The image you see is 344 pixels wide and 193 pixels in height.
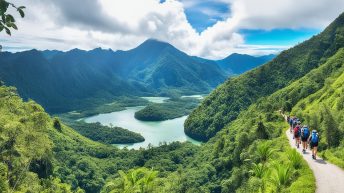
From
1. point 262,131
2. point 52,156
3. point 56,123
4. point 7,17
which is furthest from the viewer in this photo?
point 56,123

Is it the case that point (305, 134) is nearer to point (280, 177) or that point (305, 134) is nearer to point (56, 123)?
point (280, 177)

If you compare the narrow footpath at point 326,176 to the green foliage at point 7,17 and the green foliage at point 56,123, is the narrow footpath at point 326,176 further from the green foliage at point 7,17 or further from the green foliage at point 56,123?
the green foliage at point 56,123

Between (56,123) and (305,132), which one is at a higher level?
(305,132)

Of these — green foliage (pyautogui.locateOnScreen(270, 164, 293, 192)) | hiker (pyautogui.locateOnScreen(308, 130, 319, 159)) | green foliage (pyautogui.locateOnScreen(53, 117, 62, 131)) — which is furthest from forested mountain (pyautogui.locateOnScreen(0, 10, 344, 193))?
hiker (pyautogui.locateOnScreen(308, 130, 319, 159))

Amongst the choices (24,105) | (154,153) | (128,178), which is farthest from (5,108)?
→ (154,153)

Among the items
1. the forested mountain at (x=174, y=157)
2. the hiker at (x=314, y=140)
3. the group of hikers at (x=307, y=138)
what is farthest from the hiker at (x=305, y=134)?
the hiker at (x=314, y=140)

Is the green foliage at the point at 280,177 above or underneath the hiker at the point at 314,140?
underneath

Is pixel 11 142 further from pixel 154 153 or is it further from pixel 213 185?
pixel 154 153

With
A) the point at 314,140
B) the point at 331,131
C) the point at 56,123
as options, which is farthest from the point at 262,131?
the point at 56,123
